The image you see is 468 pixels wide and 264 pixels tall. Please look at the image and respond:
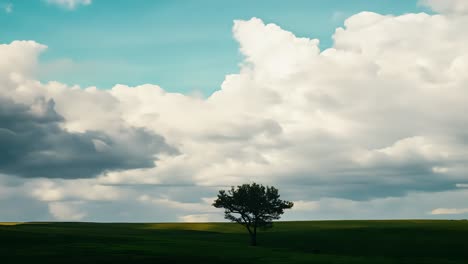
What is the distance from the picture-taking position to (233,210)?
331ft

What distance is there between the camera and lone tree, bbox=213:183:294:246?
99562 mm

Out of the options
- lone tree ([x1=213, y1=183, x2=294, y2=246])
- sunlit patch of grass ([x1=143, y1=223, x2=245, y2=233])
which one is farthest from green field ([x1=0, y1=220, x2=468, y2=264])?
sunlit patch of grass ([x1=143, y1=223, x2=245, y2=233])

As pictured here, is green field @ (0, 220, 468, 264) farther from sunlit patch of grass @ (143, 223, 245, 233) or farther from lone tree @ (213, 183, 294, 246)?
sunlit patch of grass @ (143, 223, 245, 233)

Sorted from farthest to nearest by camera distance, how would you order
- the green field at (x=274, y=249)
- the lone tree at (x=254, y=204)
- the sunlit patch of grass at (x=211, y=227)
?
1. the sunlit patch of grass at (x=211, y=227)
2. the lone tree at (x=254, y=204)
3. the green field at (x=274, y=249)

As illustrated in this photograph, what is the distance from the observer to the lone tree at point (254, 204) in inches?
3920

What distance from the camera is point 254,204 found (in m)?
99.3

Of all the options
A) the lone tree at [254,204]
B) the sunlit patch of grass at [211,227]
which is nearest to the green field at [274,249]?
the lone tree at [254,204]

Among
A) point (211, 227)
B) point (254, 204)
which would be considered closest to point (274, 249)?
point (254, 204)

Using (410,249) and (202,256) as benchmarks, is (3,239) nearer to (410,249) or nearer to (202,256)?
(202,256)

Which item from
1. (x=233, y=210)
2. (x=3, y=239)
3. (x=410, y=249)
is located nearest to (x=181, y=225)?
(x=233, y=210)

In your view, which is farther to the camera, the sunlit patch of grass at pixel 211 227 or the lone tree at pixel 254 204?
the sunlit patch of grass at pixel 211 227

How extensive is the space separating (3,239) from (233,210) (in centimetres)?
3969

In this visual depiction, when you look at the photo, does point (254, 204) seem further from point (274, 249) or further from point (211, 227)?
point (211, 227)

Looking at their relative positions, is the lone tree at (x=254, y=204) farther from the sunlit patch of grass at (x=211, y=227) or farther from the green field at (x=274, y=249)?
the sunlit patch of grass at (x=211, y=227)
